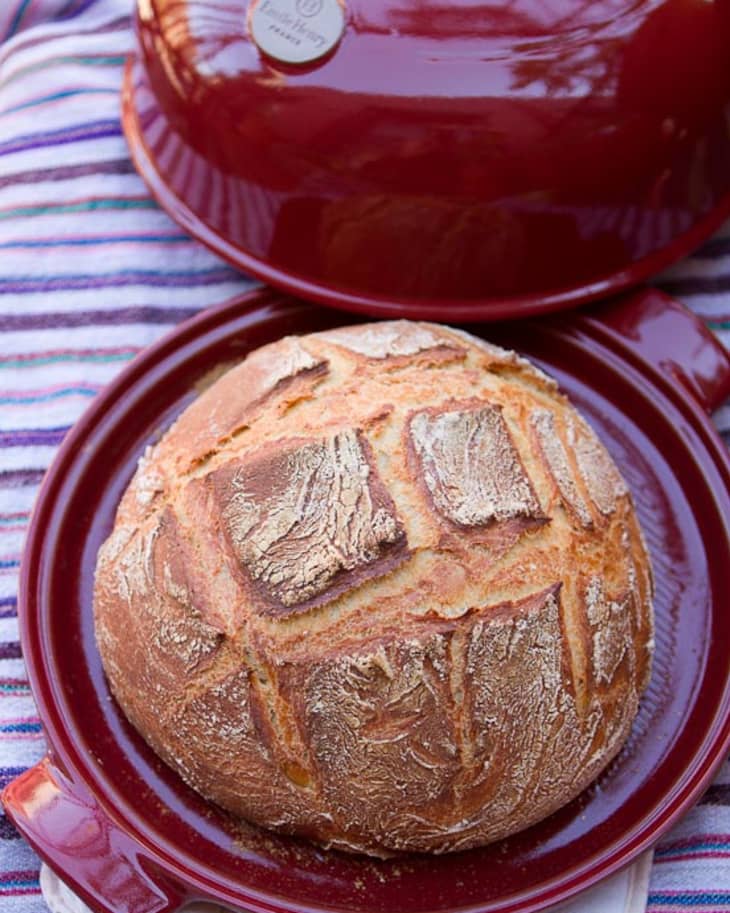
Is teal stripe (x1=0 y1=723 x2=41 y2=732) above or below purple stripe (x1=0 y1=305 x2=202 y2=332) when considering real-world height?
below

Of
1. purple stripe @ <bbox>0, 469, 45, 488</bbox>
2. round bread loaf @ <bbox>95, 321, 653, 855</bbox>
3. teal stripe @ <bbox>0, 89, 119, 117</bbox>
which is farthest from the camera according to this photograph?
teal stripe @ <bbox>0, 89, 119, 117</bbox>

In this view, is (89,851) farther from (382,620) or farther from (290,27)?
(290,27)

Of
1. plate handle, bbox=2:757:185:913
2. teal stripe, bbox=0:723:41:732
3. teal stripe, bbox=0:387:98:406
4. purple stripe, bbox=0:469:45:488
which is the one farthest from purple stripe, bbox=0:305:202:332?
plate handle, bbox=2:757:185:913

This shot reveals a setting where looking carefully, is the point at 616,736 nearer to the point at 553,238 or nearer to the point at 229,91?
the point at 553,238

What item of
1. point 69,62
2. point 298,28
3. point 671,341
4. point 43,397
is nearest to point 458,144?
point 298,28

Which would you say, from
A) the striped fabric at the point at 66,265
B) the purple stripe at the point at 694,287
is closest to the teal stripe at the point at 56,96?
the striped fabric at the point at 66,265

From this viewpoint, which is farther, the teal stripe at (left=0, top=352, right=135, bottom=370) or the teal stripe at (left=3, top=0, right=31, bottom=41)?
the teal stripe at (left=3, top=0, right=31, bottom=41)

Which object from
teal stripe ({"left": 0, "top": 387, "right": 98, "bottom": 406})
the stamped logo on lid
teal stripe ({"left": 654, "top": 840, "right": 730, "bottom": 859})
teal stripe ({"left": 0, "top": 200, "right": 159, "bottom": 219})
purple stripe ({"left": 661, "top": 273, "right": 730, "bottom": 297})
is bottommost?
teal stripe ({"left": 654, "top": 840, "right": 730, "bottom": 859})

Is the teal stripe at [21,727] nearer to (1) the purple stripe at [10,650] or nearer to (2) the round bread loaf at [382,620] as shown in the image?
(1) the purple stripe at [10,650]

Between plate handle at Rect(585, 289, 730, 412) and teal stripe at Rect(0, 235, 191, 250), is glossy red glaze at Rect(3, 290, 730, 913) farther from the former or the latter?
teal stripe at Rect(0, 235, 191, 250)
